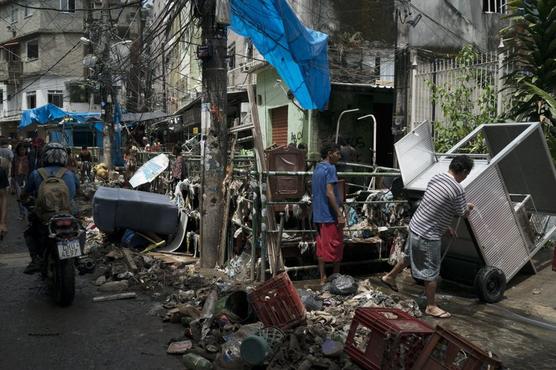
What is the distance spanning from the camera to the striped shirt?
5.29 m

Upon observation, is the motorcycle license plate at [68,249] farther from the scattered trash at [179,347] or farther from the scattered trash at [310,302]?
the scattered trash at [310,302]

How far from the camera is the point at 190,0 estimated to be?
24.5 ft

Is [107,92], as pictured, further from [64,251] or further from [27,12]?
[27,12]

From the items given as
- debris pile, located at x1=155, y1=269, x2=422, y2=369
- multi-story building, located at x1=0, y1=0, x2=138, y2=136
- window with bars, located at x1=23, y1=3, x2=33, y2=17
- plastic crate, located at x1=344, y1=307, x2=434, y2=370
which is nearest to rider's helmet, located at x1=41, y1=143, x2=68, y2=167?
debris pile, located at x1=155, y1=269, x2=422, y2=369

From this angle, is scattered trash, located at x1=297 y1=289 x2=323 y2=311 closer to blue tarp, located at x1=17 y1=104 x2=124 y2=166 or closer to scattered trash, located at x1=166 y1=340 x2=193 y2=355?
scattered trash, located at x1=166 y1=340 x2=193 y2=355

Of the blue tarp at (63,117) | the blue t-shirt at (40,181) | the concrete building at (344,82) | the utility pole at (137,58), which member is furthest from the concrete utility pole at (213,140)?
the blue tarp at (63,117)

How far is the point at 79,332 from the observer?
16.0 ft

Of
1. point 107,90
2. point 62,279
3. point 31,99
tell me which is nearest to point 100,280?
point 62,279

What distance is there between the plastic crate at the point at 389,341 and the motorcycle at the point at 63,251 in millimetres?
2974

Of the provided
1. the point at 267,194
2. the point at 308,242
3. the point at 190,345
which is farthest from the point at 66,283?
the point at 308,242

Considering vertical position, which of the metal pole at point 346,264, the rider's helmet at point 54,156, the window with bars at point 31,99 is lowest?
the metal pole at point 346,264

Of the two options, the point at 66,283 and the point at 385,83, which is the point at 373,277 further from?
the point at 385,83

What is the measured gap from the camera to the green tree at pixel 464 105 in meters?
9.21

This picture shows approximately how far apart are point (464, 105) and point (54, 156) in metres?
7.00
